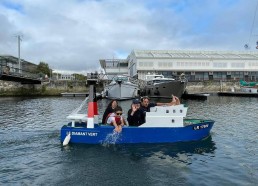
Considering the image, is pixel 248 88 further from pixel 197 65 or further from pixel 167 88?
pixel 167 88

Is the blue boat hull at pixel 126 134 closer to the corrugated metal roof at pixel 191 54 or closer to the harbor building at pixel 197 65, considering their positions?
the harbor building at pixel 197 65

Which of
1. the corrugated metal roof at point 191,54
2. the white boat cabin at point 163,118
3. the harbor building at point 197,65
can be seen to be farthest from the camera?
the corrugated metal roof at point 191,54

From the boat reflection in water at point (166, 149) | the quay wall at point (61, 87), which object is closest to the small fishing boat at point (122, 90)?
the quay wall at point (61, 87)

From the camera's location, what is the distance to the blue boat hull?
53.2ft

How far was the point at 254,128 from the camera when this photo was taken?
22.4 metres

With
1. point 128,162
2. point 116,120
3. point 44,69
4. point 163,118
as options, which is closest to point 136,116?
point 116,120

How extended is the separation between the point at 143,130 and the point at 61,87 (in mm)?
64791

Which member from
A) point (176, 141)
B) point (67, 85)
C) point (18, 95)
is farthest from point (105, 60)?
point (176, 141)

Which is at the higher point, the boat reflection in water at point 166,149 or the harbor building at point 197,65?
the harbor building at point 197,65

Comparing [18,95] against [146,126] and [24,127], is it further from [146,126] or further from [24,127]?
[146,126]

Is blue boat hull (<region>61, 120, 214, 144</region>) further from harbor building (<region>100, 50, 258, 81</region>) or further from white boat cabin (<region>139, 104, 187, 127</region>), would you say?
harbor building (<region>100, 50, 258, 81</region>)

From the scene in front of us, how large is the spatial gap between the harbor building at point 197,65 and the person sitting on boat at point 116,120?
68629mm

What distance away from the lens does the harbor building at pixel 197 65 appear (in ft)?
283

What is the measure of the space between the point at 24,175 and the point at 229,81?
2990 inches
